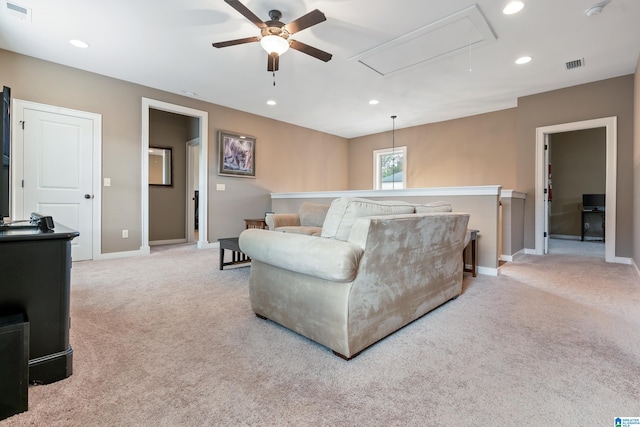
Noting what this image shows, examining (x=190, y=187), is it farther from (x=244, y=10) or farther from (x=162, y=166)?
(x=244, y=10)

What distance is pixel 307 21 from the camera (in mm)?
2375

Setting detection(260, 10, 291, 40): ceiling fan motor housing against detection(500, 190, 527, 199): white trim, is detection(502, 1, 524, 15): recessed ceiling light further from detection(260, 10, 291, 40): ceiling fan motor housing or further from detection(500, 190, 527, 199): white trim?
detection(500, 190, 527, 199): white trim

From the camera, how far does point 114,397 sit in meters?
1.19

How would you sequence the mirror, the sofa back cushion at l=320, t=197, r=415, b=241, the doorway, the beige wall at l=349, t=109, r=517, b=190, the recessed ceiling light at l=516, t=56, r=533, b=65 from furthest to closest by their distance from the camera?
the doorway < the mirror < the beige wall at l=349, t=109, r=517, b=190 < the recessed ceiling light at l=516, t=56, r=533, b=65 < the sofa back cushion at l=320, t=197, r=415, b=241

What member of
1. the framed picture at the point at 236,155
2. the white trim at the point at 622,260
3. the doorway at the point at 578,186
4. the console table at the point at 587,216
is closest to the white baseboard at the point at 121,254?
the framed picture at the point at 236,155

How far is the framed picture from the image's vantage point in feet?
17.2

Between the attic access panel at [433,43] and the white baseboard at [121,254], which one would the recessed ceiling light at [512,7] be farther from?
the white baseboard at [121,254]

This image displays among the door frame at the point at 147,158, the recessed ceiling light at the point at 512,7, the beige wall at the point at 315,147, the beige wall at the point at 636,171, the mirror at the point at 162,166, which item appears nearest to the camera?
the recessed ceiling light at the point at 512,7

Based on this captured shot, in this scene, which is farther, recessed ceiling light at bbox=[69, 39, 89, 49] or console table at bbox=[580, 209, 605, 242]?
console table at bbox=[580, 209, 605, 242]

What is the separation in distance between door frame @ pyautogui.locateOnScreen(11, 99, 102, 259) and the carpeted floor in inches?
73.8

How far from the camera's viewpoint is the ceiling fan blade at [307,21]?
7.39 feet

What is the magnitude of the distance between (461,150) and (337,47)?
3833mm

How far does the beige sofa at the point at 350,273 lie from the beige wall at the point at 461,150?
4388mm

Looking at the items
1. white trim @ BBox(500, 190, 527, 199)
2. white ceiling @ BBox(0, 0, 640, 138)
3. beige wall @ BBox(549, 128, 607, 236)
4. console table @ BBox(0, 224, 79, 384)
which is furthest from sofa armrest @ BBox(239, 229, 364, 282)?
beige wall @ BBox(549, 128, 607, 236)
